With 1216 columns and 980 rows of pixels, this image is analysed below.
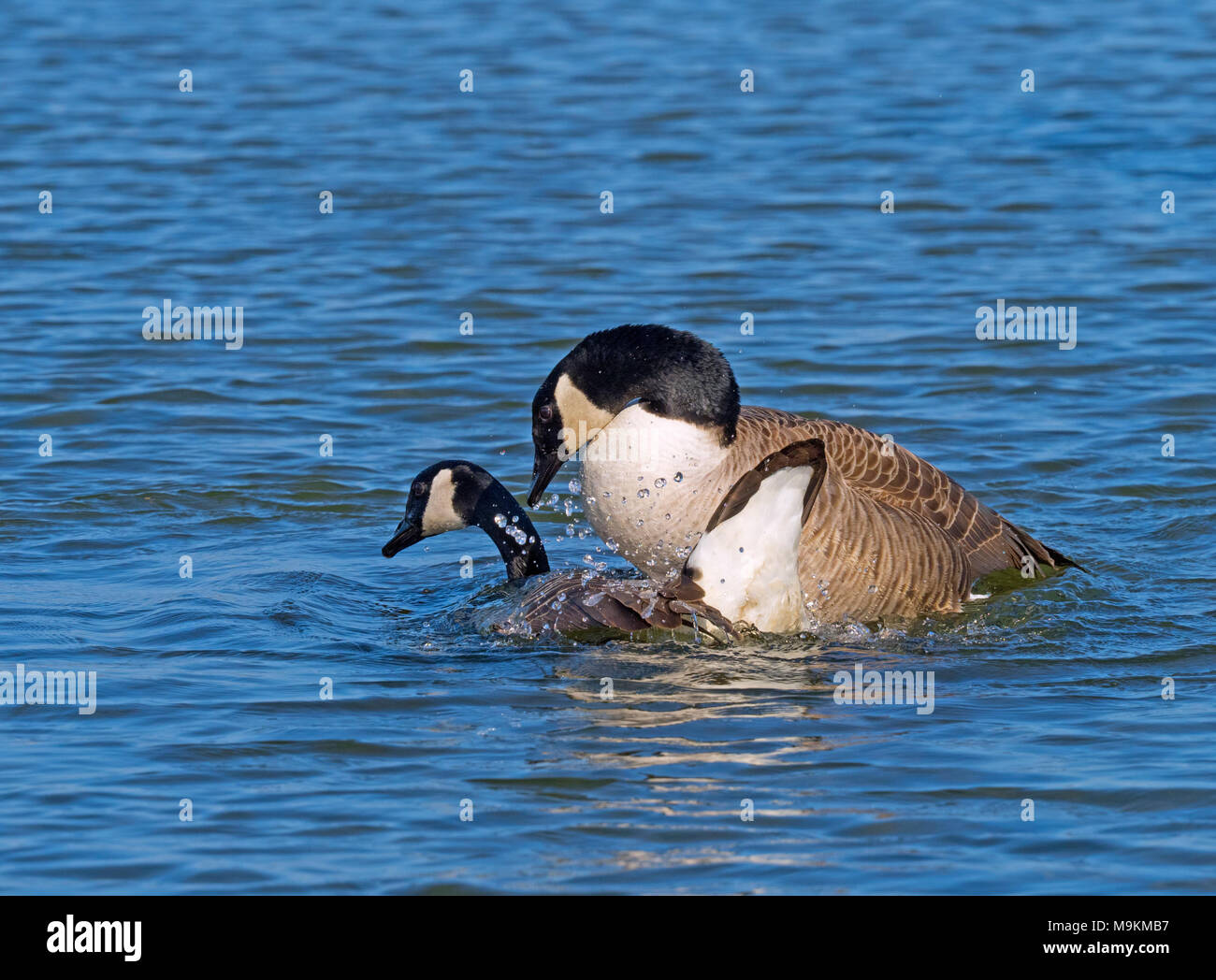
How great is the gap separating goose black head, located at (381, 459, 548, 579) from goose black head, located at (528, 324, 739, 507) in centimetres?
104

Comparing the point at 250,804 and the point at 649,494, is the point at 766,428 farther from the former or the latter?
the point at 250,804

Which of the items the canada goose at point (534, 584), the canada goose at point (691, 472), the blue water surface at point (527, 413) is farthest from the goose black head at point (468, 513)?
the canada goose at point (691, 472)

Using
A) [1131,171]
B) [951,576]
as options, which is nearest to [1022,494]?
[951,576]

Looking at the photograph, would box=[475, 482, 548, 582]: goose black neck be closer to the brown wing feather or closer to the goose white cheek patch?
the brown wing feather

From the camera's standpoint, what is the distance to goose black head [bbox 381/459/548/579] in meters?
9.75

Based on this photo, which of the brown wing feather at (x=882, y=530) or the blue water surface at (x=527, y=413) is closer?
the blue water surface at (x=527, y=413)

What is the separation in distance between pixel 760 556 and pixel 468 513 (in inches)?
97.1

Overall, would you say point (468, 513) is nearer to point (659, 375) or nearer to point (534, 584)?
point (534, 584)

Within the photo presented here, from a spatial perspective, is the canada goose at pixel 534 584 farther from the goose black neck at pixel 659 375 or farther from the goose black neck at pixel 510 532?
the goose black neck at pixel 659 375

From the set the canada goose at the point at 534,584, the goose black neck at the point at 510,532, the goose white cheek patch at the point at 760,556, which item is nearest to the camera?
the goose white cheek patch at the point at 760,556

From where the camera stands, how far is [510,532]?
9.78m

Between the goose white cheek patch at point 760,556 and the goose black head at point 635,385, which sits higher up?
the goose black head at point 635,385

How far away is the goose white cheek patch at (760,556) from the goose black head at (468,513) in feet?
6.19

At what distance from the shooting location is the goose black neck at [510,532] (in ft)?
32.0
